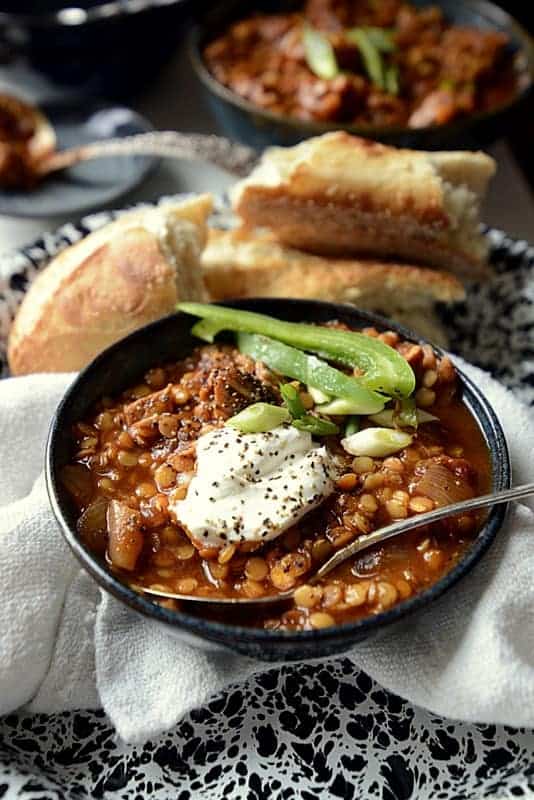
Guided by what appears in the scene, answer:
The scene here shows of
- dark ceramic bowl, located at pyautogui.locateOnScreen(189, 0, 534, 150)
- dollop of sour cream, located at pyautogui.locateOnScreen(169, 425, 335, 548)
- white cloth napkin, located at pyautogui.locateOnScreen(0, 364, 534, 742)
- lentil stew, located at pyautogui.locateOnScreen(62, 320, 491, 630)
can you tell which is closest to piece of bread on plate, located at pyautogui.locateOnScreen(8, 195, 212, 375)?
lentil stew, located at pyautogui.locateOnScreen(62, 320, 491, 630)

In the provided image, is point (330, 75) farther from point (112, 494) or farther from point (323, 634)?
point (323, 634)

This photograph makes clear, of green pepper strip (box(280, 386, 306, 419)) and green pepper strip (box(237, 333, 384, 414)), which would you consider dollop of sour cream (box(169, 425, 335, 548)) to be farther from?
green pepper strip (box(237, 333, 384, 414))

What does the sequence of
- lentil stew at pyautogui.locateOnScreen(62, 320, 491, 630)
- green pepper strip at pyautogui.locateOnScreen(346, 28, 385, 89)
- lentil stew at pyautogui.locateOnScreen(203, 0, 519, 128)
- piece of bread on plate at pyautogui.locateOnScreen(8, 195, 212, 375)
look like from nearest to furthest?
1. lentil stew at pyautogui.locateOnScreen(62, 320, 491, 630)
2. piece of bread on plate at pyautogui.locateOnScreen(8, 195, 212, 375)
3. lentil stew at pyautogui.locateOnScreen(203, 0, 519, 128)
4. green pepper strip at pyautogui.locateOnScreen(346, 28, 385, 89)

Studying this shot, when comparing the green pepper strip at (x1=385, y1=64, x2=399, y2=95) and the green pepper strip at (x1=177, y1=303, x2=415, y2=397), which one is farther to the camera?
the green pepper strip at (x1=385, y1=64, x2=399, y2=95)

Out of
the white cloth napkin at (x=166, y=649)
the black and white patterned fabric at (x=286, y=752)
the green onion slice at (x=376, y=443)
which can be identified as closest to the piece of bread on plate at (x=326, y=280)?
the green onion slice at (x=376, y=443)

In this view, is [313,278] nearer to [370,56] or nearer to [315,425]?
[315,425]

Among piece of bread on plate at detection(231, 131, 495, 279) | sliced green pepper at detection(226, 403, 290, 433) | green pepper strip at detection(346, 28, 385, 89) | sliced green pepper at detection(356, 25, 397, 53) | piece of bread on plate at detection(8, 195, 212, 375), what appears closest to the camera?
sliced green pepper at detection(226, 403, 290, 433)

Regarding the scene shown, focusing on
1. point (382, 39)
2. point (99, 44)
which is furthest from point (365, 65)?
point (99, 44)
